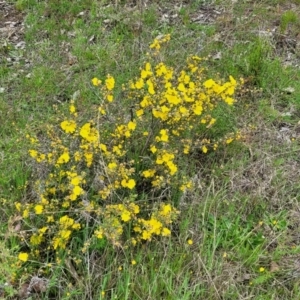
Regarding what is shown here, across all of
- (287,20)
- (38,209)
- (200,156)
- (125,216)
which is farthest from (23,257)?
(287,20)

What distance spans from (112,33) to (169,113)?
2.05 metres

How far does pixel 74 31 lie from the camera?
15.7ft

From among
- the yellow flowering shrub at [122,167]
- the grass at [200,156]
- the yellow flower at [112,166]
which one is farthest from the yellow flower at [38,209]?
the yellow flower at [112,166]

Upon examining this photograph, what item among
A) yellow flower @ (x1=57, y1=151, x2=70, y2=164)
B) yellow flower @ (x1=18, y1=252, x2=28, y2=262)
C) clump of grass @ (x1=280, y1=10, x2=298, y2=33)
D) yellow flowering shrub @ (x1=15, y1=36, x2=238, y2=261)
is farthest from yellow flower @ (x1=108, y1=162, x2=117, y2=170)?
clump of grass @ (x1=280, y1=10, x2=298, y2=33)

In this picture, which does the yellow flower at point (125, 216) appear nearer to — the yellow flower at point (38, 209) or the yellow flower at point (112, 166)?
the yellow flower at point (112, 166)

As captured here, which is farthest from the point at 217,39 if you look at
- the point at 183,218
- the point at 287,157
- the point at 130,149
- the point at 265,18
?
the point at 183,218

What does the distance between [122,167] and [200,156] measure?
0.82m

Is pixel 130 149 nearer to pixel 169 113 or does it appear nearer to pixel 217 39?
pixel 169 113

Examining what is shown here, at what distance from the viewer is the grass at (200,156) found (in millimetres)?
2574

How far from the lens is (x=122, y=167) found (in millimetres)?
2695

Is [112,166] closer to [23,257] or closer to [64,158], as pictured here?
[64,158]

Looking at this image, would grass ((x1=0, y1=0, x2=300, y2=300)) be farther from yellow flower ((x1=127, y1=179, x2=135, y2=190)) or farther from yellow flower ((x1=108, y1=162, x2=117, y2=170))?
yellow flower ((x1=108, y1=162, x2=117, y2=170))

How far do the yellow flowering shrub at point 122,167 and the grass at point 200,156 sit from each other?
0.39 ft

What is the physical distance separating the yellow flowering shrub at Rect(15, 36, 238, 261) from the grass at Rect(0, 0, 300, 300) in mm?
120
